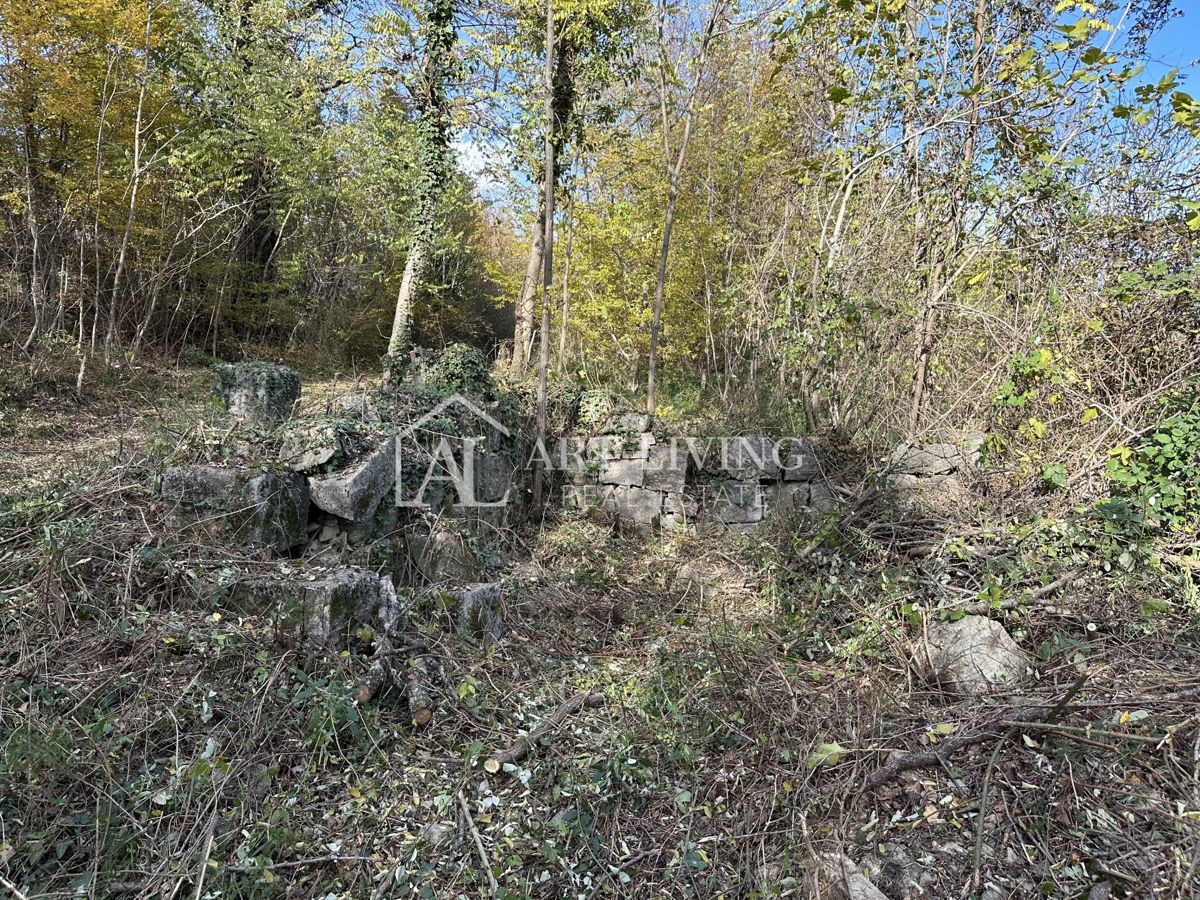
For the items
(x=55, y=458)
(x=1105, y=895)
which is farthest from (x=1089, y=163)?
(x=55, y=458)

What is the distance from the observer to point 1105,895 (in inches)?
78.1

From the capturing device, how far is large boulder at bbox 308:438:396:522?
381cm

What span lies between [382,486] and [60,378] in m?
5.00

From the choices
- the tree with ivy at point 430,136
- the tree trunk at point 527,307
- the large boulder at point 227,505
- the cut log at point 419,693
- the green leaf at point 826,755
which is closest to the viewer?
the green leaf at point 826,755

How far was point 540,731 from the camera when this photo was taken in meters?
2.88

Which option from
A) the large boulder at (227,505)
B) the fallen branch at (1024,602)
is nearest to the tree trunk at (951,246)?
the fallen branch at (1024,602)

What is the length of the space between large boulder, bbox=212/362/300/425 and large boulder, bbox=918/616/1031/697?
14.6 feet

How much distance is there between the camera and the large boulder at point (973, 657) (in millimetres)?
3068

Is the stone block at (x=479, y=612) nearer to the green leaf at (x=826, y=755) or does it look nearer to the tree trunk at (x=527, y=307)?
the green leaf at (x=826, y=755)

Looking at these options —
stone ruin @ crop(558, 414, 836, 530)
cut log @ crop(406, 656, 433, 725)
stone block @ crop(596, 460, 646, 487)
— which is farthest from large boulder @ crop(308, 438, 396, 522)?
stone block @ crop(596, 460, 646, 487)

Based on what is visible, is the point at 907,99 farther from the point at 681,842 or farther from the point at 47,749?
the point at 47,749

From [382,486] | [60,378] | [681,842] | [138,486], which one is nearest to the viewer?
[681,842]

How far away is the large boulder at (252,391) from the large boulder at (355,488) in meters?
0.98

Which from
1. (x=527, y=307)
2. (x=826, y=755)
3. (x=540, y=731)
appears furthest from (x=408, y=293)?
(x=826, y=755)
